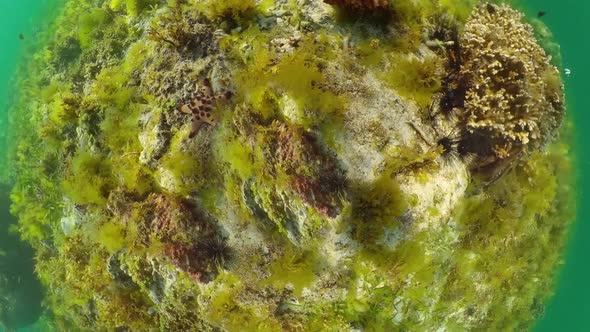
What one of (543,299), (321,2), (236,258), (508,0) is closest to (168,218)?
(236,258)

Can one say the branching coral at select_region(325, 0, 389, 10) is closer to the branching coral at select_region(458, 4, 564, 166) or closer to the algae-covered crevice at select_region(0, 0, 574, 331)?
the algae-covered crevice at select_region(0, 0, 574, 331)

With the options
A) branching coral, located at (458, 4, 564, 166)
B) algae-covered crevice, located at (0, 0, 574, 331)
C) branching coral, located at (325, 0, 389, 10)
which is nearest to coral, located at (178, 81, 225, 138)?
algae-covered crevice, located at (0, 0, 574, 331)

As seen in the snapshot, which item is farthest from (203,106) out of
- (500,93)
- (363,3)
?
(500,93)

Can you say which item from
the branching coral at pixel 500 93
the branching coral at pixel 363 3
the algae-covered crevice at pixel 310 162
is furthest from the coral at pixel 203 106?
the branching coral at pixel 500 93

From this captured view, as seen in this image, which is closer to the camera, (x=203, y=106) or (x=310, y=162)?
(x=310, y=162)

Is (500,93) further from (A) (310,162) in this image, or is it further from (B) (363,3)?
(A) (310,162)

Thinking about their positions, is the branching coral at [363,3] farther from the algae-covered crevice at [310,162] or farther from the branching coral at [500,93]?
the branching coral at [500,93]
